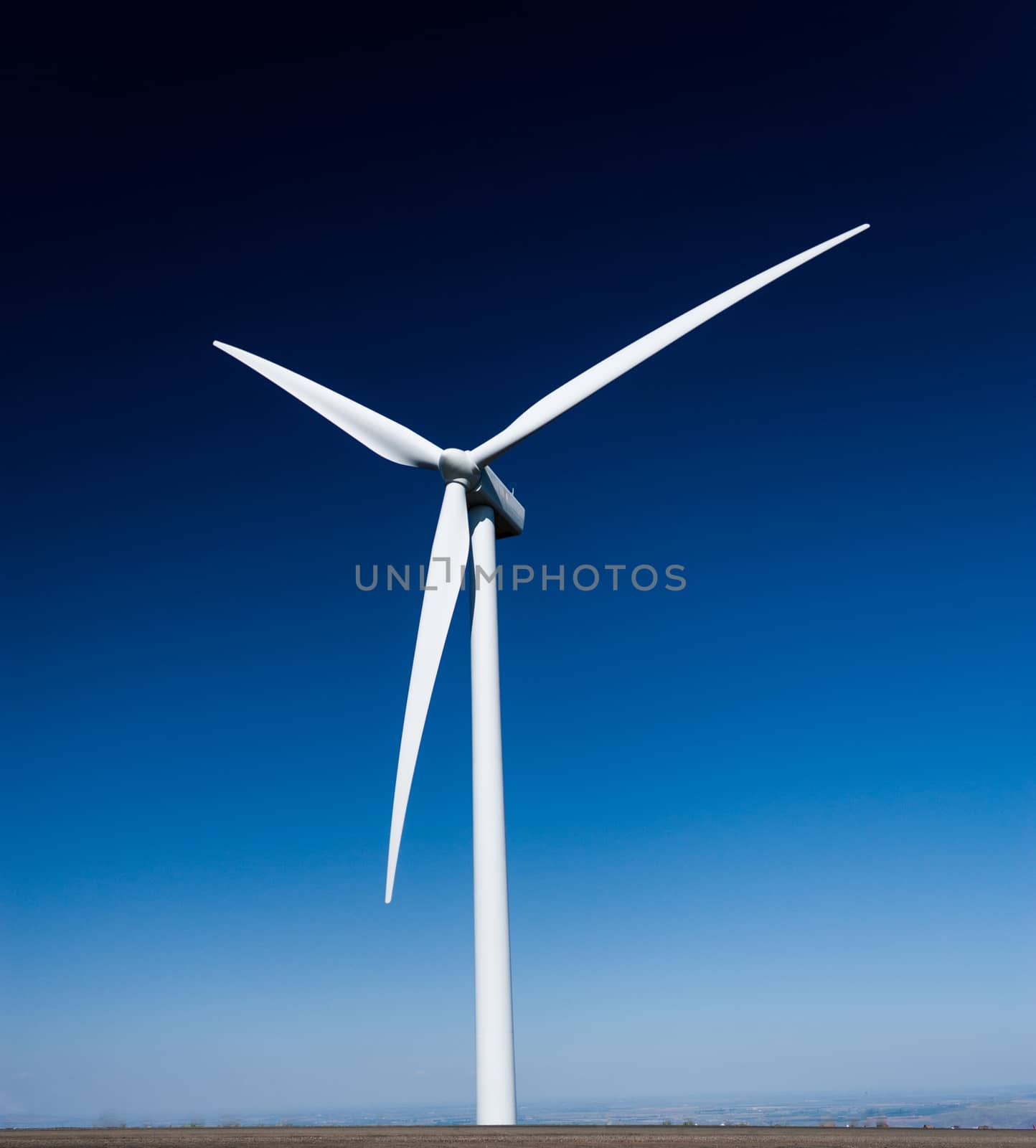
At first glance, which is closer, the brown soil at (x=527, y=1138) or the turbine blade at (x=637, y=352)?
the brown soil at (x=527, y=1138)

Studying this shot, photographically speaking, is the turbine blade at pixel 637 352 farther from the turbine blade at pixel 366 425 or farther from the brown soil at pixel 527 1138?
the brown soil at pixel 527 1138

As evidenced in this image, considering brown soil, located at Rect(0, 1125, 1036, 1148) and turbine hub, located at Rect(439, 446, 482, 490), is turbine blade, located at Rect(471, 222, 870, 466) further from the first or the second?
brown soil, located at Rect(0, 1125, 1036, 1148)

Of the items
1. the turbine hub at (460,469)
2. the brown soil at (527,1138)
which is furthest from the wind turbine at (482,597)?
the brown soil at (527,1138)

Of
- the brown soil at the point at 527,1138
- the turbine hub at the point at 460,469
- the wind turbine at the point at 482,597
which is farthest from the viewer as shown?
the turbine hub at the point at 460,469

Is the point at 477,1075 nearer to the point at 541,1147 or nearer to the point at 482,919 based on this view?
the point at 482,919

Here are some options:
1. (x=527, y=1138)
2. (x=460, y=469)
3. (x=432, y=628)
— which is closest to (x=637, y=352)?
(x=460, y=469)

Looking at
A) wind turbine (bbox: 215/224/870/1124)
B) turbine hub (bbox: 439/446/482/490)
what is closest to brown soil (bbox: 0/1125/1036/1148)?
wind turbine (bbox: 215/224/870/1124)

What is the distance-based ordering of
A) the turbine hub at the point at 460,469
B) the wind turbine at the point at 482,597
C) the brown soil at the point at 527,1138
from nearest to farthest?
the brown soil at the point at 527,1138 < the wind turbine at the point at 482,597 < the turbine hub at the point at 460,469

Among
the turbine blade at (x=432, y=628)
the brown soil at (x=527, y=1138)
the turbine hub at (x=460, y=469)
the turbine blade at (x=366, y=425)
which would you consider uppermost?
the turbine blade at (x=366, y=425)
